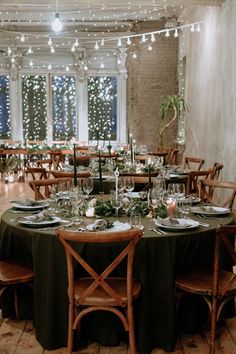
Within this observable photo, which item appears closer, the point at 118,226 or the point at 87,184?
the point at 118,226

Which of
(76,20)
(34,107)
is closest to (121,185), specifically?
(76,20)

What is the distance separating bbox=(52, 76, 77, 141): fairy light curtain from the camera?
555 inches

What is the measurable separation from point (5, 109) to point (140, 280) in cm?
1201

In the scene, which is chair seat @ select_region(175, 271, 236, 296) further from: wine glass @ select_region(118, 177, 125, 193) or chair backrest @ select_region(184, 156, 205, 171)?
chair backrest @ select_region(184, 156, 205, 171)

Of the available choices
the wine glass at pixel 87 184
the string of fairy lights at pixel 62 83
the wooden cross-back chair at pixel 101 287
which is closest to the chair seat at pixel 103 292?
the wooden cross-back chair at pixel 101 287

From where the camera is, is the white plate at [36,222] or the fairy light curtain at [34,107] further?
the fairy light curtain at [34,107]

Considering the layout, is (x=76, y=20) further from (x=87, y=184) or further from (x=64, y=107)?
(x=87, y=184)

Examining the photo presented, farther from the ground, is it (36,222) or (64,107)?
(64,107)

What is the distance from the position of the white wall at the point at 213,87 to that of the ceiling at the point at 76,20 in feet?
6.67

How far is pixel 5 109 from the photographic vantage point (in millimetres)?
14086

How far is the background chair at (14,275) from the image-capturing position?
10.00 ft

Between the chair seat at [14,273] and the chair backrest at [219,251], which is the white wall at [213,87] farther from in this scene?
the chair seat at [14,273]

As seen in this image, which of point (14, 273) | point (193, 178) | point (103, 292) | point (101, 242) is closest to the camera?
point (101, 242)

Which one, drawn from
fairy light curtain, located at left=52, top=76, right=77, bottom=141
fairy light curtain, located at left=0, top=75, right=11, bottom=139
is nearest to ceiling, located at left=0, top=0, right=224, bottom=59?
fairy light curtain, located at left=0, top=75, right=11, bottom=139
